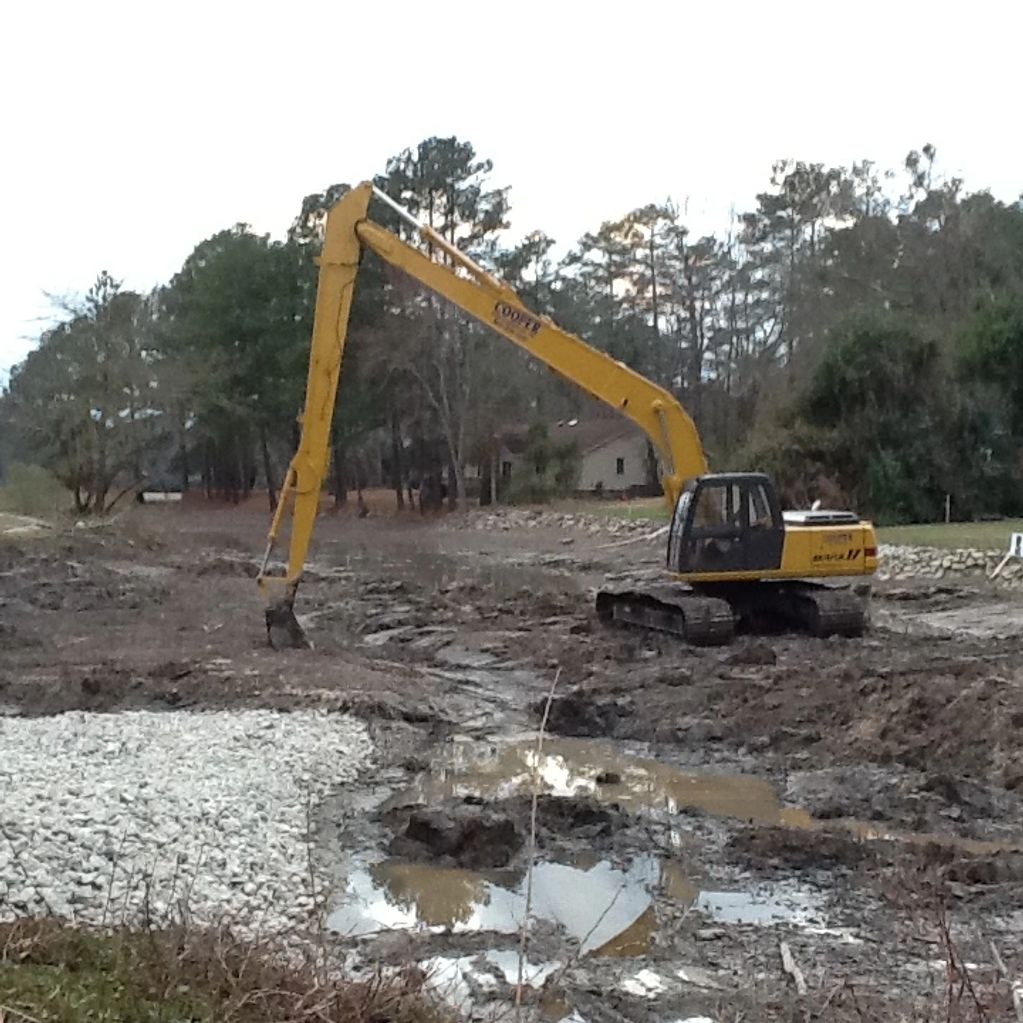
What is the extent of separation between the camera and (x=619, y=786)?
1066cm

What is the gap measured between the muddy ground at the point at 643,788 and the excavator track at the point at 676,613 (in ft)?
1.08

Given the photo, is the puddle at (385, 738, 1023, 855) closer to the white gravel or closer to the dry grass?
the white gravel

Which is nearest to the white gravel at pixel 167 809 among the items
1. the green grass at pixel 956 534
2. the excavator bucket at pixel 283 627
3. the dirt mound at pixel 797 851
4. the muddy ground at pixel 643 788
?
the muddy ground at pixel 643 788

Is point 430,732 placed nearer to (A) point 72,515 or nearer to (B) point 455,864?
(B) point 455,864

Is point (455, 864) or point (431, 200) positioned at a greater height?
point (431, 200)

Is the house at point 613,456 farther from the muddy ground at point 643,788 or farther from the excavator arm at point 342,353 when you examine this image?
the excavator arm at point 342,353

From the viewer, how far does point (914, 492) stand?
3052 centimetres

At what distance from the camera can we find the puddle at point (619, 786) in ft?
30.9

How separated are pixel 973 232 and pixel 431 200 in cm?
1741

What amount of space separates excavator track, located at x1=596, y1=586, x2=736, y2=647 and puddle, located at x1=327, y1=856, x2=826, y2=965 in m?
7.17

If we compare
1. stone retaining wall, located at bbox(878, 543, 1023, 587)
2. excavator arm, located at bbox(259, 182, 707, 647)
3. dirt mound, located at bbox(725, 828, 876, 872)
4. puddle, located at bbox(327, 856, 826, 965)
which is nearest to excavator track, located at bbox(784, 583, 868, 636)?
excavator arm, located at bbox(259, 182, 707, 647)

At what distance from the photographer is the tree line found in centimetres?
3180

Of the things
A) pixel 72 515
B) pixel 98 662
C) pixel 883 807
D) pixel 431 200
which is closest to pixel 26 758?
pixel 98 662

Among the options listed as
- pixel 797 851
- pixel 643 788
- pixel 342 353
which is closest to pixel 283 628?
pixel 342 353
